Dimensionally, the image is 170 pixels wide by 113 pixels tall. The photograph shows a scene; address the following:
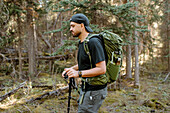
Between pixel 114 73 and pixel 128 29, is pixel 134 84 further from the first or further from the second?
Result: pixel 114 73

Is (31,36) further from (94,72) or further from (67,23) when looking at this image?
(94,72)

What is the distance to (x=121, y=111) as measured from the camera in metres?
6.14

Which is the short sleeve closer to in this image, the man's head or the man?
the man

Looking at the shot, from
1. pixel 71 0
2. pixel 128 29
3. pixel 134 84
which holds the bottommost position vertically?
pixel 134 84

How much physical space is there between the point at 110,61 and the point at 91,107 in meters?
0.81

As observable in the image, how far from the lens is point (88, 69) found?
2344 mm

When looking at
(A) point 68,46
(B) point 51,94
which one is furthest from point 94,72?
(B) point 51,94

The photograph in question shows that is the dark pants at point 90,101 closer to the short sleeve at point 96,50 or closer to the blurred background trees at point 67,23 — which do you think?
the short sleeve at point 96,50

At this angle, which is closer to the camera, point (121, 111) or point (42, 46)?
point (121, 111)

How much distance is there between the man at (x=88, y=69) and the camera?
2.18 meters

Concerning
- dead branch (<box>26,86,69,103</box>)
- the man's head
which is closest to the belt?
the man's head

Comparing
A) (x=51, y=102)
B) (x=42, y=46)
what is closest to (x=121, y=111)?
(x=51, y=102)

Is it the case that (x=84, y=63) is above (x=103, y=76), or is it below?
above

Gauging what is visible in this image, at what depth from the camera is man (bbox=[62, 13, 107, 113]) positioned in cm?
218
